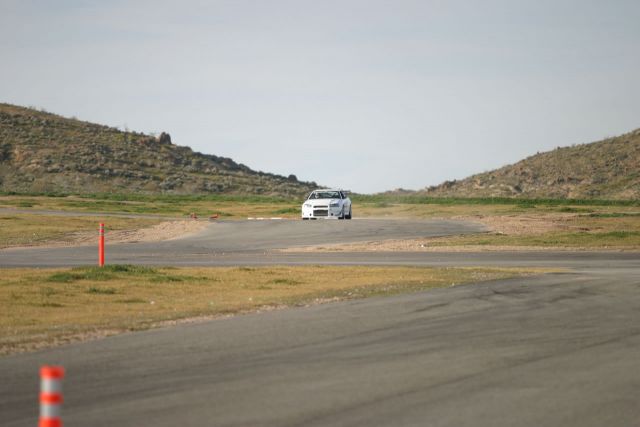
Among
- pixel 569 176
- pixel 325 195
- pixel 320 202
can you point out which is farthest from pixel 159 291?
pixel 569 176

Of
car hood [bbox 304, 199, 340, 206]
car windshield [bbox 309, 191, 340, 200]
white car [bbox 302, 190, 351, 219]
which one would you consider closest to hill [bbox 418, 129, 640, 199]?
car windshield [bbox 309, 191, 340, 200]

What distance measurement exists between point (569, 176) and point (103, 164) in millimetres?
52264

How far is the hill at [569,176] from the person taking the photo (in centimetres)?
10431

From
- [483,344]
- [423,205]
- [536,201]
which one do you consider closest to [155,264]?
[483,344]

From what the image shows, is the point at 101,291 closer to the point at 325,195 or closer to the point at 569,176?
the point at 325,195

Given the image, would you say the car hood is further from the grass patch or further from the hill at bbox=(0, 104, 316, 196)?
the hill at bbox=(0, 104, 316, 196)

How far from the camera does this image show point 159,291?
2017 centimetres

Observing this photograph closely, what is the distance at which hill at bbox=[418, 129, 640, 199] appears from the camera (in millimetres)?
104312

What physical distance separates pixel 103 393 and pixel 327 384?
2.11 meters

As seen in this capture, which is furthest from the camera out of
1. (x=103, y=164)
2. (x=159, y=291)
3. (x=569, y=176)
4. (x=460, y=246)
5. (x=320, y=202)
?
(x=103, y=164)

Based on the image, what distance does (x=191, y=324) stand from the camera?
1482 cm

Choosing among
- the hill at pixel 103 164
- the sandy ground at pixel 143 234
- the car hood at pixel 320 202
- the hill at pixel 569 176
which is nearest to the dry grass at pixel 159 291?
the sandy ground at pixel 143 234

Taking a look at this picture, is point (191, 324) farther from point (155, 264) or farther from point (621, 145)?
point (621, 145)

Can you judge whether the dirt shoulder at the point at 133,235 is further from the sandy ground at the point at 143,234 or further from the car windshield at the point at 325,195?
the car windshield at the point at 325,195
